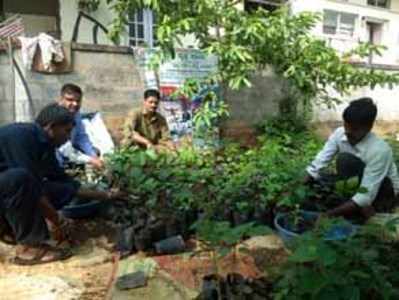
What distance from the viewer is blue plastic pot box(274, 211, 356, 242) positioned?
1.96 metres

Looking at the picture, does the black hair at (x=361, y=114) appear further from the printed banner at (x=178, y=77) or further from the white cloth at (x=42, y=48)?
the white cloth at (x=42, y=48)

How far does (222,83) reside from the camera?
229 inches

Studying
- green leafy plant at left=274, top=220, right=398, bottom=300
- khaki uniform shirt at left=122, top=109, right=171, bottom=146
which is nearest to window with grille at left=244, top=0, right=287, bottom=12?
khaki uniform shirt at left=122, top=109, right=171, bottom=146

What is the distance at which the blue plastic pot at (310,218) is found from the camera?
1.96m

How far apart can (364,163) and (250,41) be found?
2.80 metres

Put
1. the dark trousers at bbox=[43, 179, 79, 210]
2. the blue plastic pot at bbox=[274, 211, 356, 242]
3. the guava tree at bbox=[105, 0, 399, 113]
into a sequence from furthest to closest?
1. the guava tree at bbox=[105, 0, 399, 113]
2. the dark trousers at bbox=[43, 179, 79, 210]
3. the blue plastic pot at bbox=[274, 211, 356, 242]

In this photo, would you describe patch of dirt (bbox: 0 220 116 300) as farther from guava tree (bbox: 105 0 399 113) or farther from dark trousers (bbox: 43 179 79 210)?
guava tree (bbox: 105 0 399 113)

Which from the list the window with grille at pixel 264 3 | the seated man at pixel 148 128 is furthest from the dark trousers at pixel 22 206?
the window with grille at pixel 264 3

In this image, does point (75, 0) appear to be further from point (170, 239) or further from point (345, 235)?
point (345, 235)

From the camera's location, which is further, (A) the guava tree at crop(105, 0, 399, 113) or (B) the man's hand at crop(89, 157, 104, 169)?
(A) the guava tree at crop(105, 0, 399, 113)

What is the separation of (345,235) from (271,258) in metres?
0.88

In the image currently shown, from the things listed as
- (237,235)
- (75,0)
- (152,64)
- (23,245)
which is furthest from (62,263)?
(75,0)

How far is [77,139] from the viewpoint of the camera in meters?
4.38

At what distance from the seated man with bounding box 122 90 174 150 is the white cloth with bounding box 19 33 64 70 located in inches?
38.5
